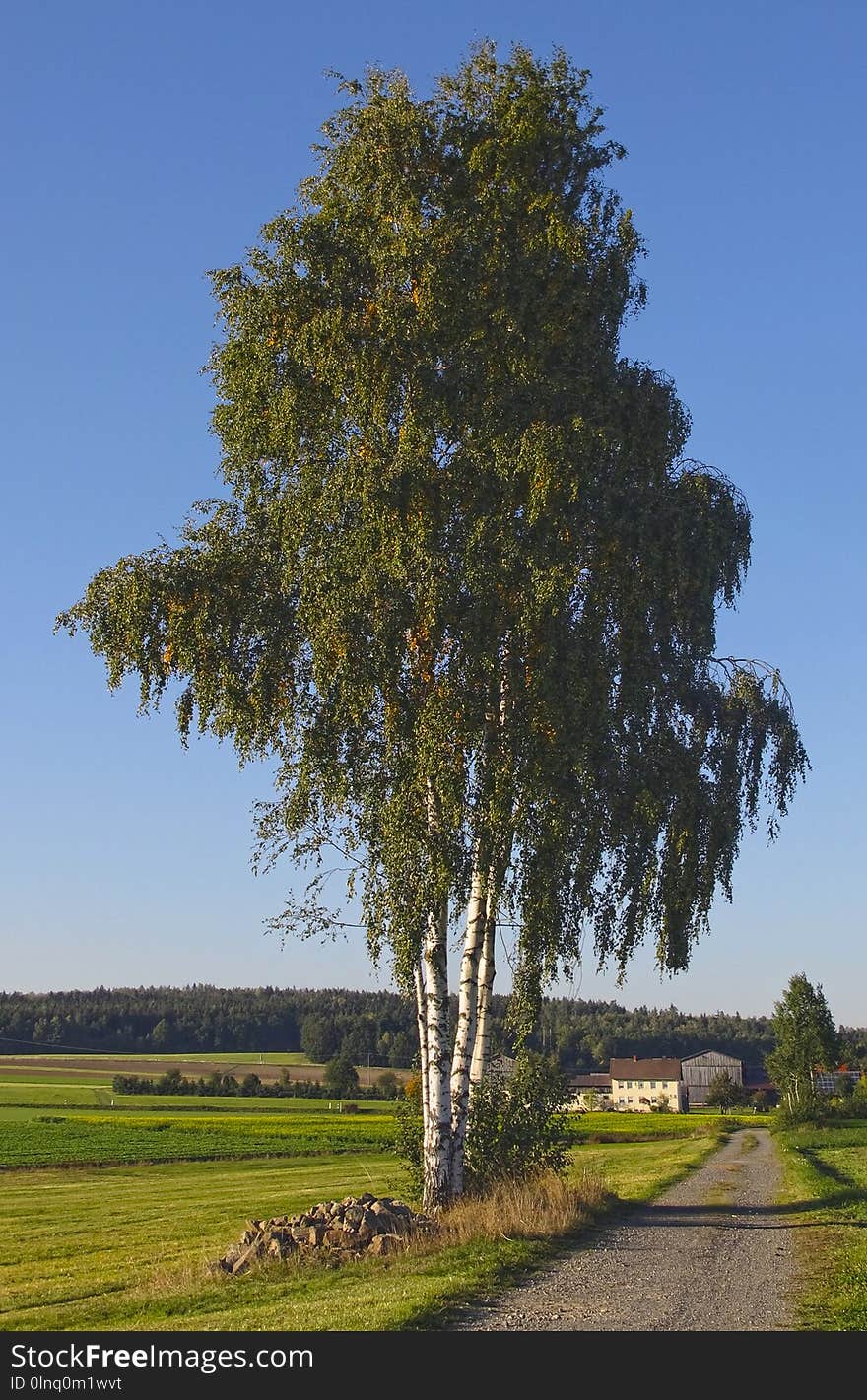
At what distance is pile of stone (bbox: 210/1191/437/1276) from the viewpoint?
63.5ft

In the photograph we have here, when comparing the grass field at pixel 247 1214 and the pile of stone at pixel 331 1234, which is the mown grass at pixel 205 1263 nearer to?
the grass field at pixel 247 1214

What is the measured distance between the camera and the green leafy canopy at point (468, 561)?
70.5 feet

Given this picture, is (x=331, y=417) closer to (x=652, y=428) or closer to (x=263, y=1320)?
(x=652, y=428)

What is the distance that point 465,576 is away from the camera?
70.1 feet

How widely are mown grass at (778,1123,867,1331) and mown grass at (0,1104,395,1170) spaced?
82.0ft

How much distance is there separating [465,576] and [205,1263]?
37.8 feet

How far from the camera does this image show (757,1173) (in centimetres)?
4350

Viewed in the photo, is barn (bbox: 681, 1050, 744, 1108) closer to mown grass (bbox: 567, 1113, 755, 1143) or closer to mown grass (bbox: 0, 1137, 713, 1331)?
mown grass (bbox: 567, 1113, 755, 1143)

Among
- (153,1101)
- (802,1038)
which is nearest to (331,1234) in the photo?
(802,1038)

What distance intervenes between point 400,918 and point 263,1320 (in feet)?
25.2

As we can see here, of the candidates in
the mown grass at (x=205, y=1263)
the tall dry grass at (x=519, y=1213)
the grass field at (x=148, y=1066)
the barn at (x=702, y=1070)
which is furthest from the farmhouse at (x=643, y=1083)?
the tall dry grass at (x=519, y=1213)

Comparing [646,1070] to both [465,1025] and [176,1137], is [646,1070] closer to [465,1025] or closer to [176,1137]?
[176,1137]
